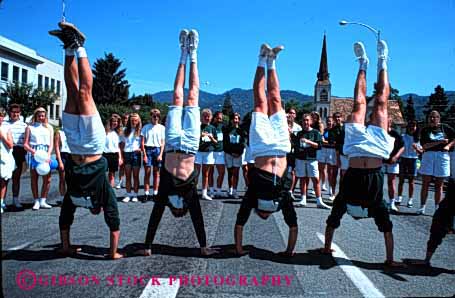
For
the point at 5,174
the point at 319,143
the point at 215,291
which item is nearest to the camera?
the point at 215,291

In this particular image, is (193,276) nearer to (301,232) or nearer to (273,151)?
(273,151)

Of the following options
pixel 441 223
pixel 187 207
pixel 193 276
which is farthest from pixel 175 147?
pixel 441 223

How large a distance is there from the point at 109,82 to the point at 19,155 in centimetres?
6531

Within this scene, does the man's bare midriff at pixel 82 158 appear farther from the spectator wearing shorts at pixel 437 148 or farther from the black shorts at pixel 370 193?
the spectator wearing shorts at pixel 437 148

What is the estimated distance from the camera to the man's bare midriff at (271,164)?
17.1 ft

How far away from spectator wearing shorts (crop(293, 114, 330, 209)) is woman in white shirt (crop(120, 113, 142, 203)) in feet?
12.9

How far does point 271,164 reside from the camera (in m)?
5.25

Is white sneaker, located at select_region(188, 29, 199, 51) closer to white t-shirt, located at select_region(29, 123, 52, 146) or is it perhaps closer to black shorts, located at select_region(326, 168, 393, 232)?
black shorts, located at select_region(326, 168, 393, 232)

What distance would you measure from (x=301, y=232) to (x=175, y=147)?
2.97 metres

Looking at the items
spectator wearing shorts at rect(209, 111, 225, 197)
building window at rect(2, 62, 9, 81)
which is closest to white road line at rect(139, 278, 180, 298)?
spectator wearing shorts at rect(209, 111, 225, 197)

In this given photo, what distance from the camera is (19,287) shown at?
4184mm

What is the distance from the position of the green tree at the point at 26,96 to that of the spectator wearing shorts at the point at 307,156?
37196 millimetres

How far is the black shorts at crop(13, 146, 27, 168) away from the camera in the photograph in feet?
26.9

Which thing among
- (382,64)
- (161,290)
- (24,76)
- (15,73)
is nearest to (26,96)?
(15,73)
